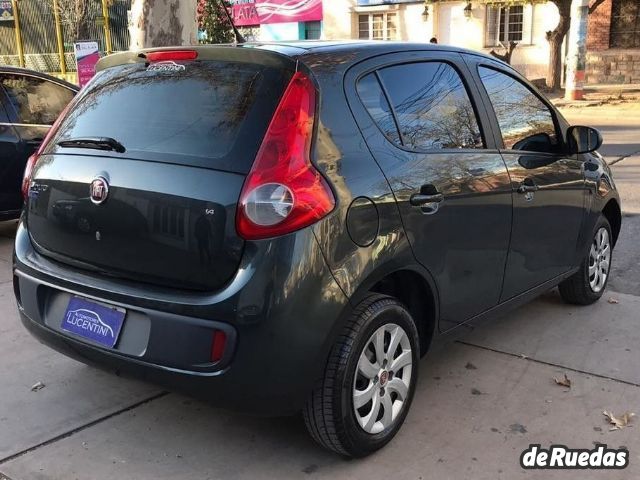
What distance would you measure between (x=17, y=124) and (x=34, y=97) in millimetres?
420

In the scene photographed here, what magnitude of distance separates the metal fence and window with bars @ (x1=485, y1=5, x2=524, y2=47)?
15.1 meters

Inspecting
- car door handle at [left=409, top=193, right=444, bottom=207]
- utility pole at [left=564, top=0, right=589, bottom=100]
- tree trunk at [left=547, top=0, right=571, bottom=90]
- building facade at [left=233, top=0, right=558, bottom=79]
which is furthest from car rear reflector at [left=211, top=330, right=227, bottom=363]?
building facade at [left=233, top=0, right=558, bottom=79]

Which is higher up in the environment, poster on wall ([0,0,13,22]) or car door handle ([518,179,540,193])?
poster on wall ([0,0,13,22])

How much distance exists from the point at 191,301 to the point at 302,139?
0.72 meters

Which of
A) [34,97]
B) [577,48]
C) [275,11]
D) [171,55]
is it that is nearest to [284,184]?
[171,55]

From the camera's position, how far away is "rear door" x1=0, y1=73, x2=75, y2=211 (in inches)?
243

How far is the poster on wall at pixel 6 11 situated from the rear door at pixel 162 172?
32.9 m

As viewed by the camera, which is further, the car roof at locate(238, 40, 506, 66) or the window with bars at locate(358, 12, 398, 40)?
the window with bars at locate(358, 12, 398, 40)

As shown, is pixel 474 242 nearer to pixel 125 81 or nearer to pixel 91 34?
pixel 125 81

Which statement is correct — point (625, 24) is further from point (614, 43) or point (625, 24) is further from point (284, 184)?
point (284, 184)

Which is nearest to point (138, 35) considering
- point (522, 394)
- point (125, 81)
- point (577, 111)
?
point (125, 81)

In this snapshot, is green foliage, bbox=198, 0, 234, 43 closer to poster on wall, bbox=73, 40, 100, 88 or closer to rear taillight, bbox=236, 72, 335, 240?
poster on wall, bbox=73, 40, 100, 88

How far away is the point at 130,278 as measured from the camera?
2.75 meters

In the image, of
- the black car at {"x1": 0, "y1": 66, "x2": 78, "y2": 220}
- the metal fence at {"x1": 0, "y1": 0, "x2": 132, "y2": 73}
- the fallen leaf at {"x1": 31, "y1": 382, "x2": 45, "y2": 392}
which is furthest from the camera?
the metal fence at {"x1": 0, "y1": 0, "x2": 132, "y2": 73}
